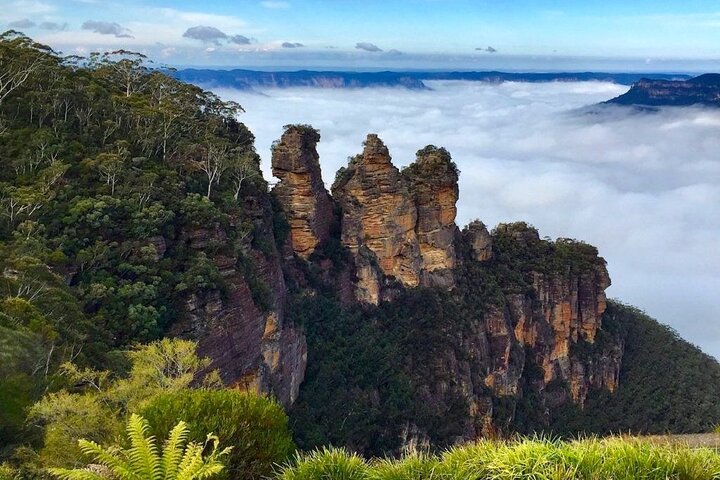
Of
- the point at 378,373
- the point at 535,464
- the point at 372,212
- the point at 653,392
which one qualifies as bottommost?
the point at 653,392

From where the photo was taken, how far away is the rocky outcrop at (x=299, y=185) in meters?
43.1

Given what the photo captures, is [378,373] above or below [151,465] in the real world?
below

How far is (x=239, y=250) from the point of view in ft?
97.5

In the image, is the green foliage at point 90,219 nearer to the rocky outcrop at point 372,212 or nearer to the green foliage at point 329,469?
the green foliage at point 329,469

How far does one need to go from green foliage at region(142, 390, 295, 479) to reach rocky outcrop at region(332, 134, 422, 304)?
36.5m

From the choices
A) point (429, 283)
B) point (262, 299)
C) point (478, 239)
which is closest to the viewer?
point (262, 299)

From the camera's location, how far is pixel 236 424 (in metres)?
9.45

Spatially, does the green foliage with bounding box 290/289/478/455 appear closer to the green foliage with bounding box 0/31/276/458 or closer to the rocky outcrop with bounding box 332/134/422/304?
the rocky outcrop with bounding box 332/134/422/304

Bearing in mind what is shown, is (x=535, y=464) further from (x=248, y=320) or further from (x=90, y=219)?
(x=90, y=219)

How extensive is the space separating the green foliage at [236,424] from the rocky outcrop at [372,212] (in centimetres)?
3651

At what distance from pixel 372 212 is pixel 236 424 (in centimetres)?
3916

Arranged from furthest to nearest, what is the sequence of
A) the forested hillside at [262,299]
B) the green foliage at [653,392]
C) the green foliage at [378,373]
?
the green foliage at [653,392] < the green foliage at [378,373] < the forested hillside at [262,299]

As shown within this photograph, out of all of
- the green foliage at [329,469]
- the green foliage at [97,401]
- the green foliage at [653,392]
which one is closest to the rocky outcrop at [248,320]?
the green foliage at [97,401]

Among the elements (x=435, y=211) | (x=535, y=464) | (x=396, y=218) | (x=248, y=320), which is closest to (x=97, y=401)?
(x=535, y=464)
